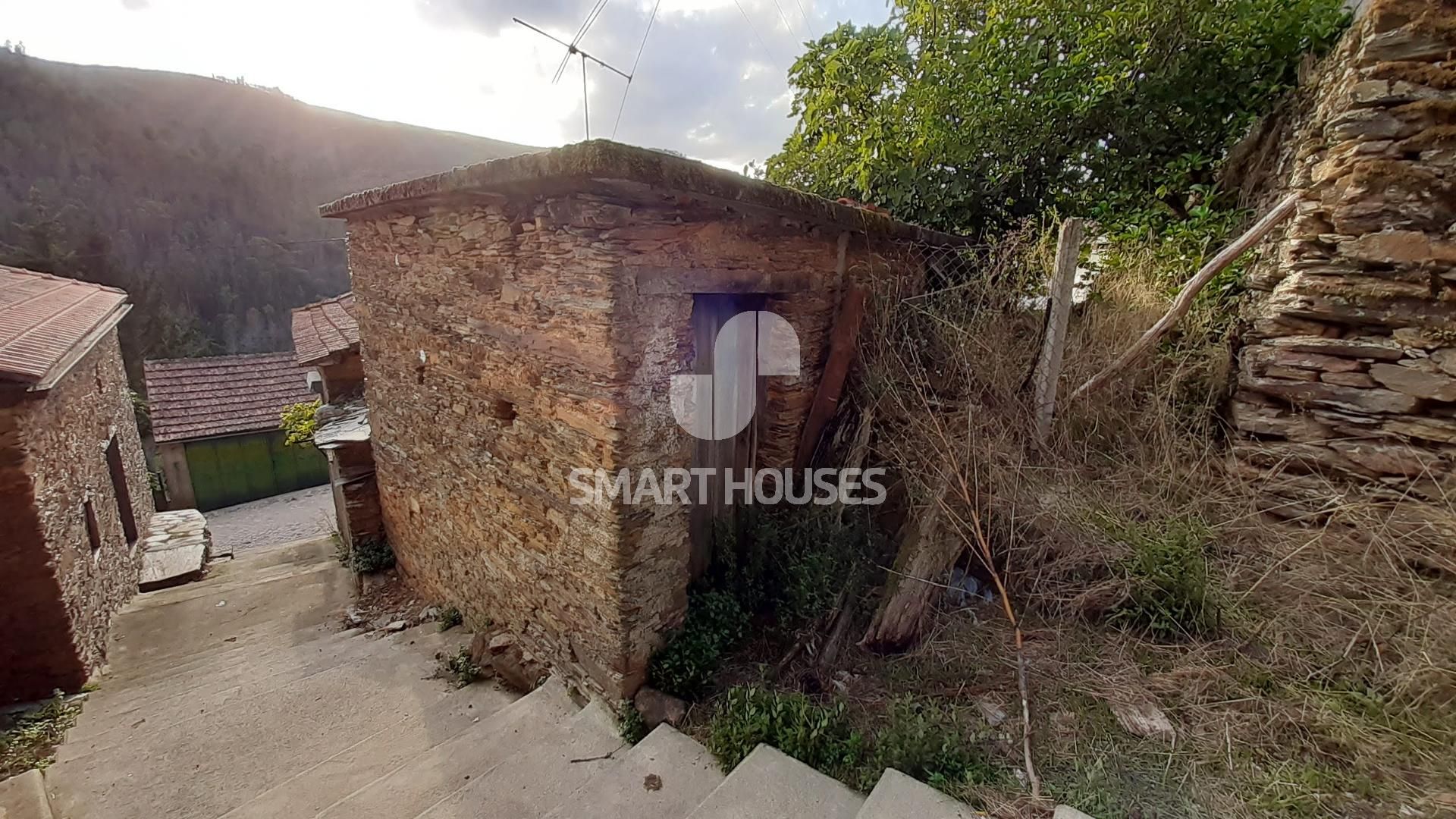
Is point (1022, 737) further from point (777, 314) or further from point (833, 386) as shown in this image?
point (777, 314)

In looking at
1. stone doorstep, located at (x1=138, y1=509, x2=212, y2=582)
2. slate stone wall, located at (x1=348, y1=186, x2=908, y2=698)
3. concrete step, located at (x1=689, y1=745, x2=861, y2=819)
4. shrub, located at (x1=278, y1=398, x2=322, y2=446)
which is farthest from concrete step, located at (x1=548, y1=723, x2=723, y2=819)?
stone doorstep, located at (x1=138, y1=509, x2=212, y2=582)

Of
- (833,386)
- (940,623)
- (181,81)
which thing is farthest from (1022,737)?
(181,81)

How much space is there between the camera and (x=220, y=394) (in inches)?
477

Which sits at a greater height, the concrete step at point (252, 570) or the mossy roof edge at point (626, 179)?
the mossy roof edge at point (626, 179)

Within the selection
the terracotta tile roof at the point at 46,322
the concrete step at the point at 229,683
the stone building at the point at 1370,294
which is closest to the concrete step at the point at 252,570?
the concrete step at the point at 229,683

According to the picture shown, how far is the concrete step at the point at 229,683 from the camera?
142 inches

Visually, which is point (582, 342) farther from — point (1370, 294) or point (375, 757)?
point (1370, 294)

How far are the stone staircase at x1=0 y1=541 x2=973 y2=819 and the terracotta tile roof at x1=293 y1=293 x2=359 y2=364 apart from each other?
3646mm

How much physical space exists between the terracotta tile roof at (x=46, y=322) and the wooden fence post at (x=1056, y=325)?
7357mm

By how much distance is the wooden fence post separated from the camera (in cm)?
338

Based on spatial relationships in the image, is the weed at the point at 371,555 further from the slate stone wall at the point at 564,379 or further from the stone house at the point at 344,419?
the slate stone wall at the point at 564,379

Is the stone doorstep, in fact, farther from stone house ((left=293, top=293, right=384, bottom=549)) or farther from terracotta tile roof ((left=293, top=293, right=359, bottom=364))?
terracotta tile roof ((left=293, top=293, right=359, bottom=364))

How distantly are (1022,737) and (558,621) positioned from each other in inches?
102

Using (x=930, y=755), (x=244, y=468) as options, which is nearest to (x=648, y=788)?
(x=930, y=755)
